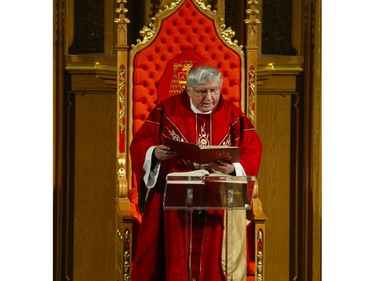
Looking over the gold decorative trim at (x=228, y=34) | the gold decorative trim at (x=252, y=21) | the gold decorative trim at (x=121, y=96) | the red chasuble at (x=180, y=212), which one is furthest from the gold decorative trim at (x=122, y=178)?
the gold decorative trim at (x=252, y=21)

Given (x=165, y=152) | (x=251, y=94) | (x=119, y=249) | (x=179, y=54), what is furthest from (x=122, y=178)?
(x=251, y=94)

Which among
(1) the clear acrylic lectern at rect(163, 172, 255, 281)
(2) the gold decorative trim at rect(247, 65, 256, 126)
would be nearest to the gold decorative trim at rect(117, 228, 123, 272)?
(1) the clear acrylic lectern at rect(163, 172, 255, 281)

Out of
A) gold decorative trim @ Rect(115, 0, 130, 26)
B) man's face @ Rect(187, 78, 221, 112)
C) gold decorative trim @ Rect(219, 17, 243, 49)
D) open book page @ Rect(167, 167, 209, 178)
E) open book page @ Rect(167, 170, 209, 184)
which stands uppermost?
gold decorative trim @ Rect(115, 0, 130, 26)

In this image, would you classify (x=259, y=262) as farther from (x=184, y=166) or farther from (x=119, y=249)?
(x=119, y=249)

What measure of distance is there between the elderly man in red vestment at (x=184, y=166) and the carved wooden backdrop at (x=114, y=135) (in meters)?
0.93

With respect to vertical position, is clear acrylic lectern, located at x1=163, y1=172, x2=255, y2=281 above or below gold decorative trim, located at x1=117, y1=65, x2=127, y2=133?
below

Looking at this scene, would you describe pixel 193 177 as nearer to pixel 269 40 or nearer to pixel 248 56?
pixel 248 56

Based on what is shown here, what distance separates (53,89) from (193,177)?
174cm

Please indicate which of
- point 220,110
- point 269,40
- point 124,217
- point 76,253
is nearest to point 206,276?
point 124,217

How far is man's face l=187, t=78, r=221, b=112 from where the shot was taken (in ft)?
20.5

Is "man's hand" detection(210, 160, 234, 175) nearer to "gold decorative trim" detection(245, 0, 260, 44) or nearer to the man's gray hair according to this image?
the man's gray hair

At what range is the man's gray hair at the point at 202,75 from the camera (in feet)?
20.4

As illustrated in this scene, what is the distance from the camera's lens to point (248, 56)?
269 inches

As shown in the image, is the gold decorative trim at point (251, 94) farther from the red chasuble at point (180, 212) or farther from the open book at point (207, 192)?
the open book at point (207, 192)
